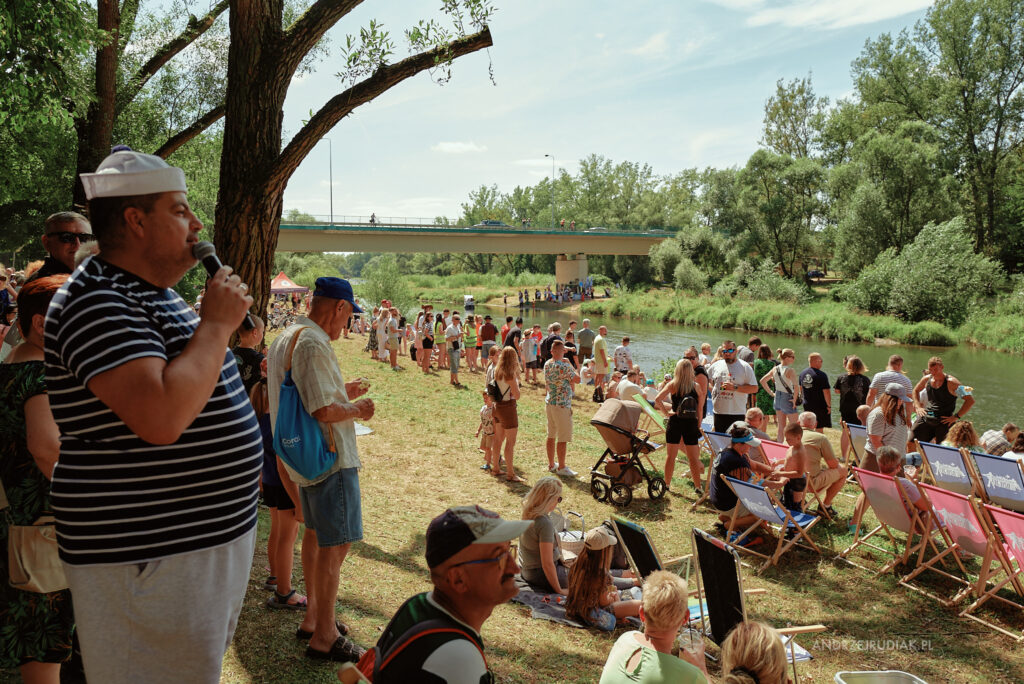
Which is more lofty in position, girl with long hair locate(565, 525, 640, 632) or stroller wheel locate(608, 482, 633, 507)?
girl with long hair locate(565, 525, 640, 632)

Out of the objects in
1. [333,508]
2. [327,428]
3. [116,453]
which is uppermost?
[116,453]

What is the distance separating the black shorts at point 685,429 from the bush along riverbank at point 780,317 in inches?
1090

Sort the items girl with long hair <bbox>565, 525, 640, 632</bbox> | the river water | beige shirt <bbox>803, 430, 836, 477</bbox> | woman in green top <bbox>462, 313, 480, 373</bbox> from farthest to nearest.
Result: the river water < woman in green top <bbox>462, 313, 480, 373</bbox> < beige shirt <bbox>803, 430, 836, 477</bbox> < girl with long hair <bbox>565, 525, 640, 632</bbox>

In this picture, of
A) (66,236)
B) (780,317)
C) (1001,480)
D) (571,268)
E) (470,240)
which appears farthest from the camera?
(571,268)

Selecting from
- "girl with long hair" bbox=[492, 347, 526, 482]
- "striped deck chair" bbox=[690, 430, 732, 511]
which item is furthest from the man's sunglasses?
"striped deck chair" bbox=[690, 430, 732, 511]

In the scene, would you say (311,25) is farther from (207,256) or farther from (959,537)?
(959,537)

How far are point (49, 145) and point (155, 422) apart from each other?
14180 millimetres

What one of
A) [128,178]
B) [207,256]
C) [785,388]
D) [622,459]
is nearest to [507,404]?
[622,459]

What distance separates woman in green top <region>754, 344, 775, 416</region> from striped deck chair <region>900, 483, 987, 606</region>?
18.5ft

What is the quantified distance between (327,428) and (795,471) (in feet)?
17.6

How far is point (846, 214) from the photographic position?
1591 inches

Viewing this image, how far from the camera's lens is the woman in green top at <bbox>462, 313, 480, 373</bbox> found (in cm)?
1845

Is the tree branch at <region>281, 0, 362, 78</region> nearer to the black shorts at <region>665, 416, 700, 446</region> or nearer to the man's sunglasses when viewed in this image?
the man's sunglasses

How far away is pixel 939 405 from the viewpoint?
924 centimetres
